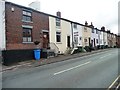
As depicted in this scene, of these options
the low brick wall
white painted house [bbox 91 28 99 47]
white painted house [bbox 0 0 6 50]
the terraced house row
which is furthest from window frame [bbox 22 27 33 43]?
white painted house [bbox 91 28 99 47]

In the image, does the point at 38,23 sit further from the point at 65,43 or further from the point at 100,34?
the point at 100,34

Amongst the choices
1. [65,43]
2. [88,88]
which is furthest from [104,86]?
[65,43]

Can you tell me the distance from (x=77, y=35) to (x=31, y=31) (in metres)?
16.6

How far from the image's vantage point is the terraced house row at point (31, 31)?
Result: 22.6 metres

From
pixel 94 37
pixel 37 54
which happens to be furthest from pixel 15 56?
pixel 94 37

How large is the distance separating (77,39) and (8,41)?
21.1 meters

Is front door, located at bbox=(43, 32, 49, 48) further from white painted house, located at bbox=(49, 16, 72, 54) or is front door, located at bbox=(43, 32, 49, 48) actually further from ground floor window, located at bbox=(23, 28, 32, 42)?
ground floor window, located at bbox=(23, 28, 32, 42)

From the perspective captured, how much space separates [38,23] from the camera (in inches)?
1107

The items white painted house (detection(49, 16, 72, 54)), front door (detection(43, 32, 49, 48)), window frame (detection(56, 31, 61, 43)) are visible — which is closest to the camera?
front door (detection(43, 32, 49, 48))

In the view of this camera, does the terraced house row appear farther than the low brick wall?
Yes

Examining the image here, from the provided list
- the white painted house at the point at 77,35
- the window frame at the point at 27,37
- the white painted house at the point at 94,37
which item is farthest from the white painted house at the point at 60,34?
the white painted house at the point at 94,37

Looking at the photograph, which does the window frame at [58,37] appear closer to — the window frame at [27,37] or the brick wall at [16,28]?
the brick wall at [16,28]

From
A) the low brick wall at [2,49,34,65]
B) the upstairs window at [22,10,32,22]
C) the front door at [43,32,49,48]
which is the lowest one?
the low brick wall at [2,49,34,65]

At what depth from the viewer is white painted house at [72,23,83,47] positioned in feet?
133
